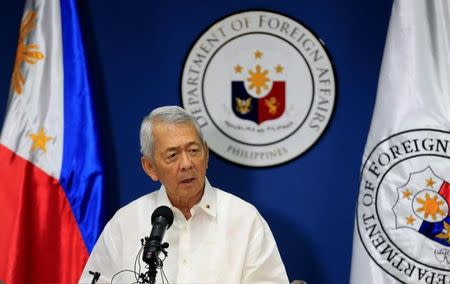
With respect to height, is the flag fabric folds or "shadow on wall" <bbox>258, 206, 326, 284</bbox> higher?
the flag fabric folds

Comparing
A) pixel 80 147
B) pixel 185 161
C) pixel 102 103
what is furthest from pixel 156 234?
pixel 102 103

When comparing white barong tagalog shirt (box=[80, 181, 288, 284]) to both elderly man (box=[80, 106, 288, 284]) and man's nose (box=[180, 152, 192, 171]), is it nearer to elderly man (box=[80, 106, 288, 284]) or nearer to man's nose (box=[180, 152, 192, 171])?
elderly man (box=[80, 106, 288, 284])

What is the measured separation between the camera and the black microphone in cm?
212

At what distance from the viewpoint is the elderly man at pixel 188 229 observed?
9.46 ft

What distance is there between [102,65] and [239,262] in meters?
1.49

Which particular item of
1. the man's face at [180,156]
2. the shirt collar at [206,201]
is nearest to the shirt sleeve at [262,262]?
the shirt collar at [206,201]

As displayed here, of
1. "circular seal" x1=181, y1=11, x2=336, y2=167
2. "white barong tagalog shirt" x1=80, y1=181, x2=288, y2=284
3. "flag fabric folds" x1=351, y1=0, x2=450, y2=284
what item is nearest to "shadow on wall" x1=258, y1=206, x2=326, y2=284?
"circular seal" x1=181, y1=11, x2=336, y2=167

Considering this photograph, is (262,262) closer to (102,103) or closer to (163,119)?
(163,119)

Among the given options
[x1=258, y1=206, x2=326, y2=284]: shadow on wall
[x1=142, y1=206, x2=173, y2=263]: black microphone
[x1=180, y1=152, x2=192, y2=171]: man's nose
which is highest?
[x1=180, y1=152, x2=192, y2=171]: man's nose

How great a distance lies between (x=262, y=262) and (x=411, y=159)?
0.89 meters

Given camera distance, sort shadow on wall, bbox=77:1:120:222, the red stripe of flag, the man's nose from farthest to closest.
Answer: shadow on wall, bbox=77:1:120:222 < the red stripe of flag < the man's nose

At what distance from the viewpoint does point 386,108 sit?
130 inches

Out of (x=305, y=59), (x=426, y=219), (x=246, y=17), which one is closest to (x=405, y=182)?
(x=426, y=219)

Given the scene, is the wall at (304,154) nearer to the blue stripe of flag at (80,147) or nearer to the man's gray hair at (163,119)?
the blue stripe of flag at (80,147)
